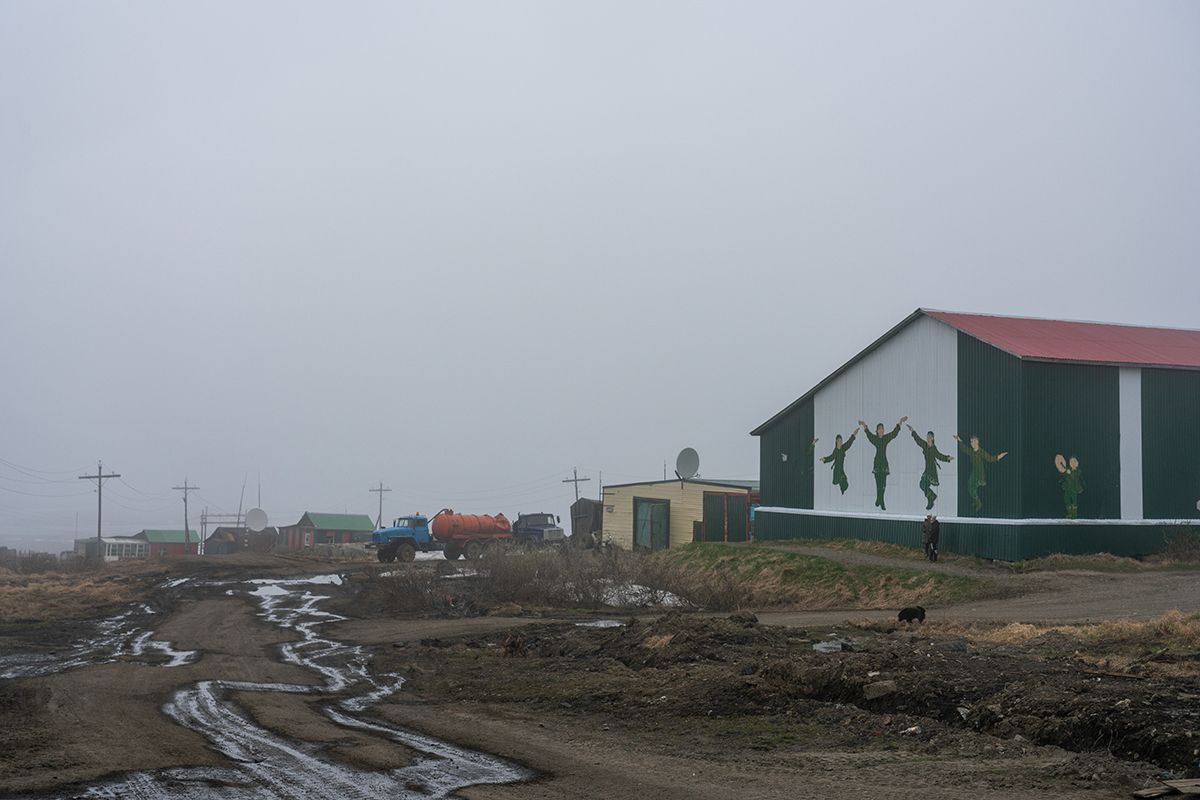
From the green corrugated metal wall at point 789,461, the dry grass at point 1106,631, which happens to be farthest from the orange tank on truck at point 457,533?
the dry grass at point 1106,631

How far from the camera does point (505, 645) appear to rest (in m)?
15.2

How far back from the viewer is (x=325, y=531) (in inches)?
3570

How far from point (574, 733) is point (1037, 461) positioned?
1896 centimetres

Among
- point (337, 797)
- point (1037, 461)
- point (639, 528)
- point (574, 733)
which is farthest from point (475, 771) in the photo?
point (639, 528)

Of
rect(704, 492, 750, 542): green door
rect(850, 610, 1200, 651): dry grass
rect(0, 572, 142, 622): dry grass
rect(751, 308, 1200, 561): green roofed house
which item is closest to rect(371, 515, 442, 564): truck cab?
rect(0, 572, 142, 622): dry grass

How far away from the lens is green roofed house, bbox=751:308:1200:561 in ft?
78.0

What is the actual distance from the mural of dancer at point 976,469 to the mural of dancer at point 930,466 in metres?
1.07

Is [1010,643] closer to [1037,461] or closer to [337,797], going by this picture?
[337,797]

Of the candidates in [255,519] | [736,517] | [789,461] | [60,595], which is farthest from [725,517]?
[255,519]

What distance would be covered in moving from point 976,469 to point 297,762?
21.7 meters

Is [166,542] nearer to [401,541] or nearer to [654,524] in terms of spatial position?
[401,541]

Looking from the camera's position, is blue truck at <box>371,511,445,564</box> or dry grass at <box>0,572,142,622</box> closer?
dry grass at <box>0,572,142,622</box>

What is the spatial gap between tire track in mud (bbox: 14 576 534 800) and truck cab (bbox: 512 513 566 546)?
33.4 meters

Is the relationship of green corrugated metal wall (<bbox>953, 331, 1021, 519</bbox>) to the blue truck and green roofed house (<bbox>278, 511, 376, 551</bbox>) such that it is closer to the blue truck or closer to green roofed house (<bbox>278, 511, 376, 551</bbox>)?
the blue truck
